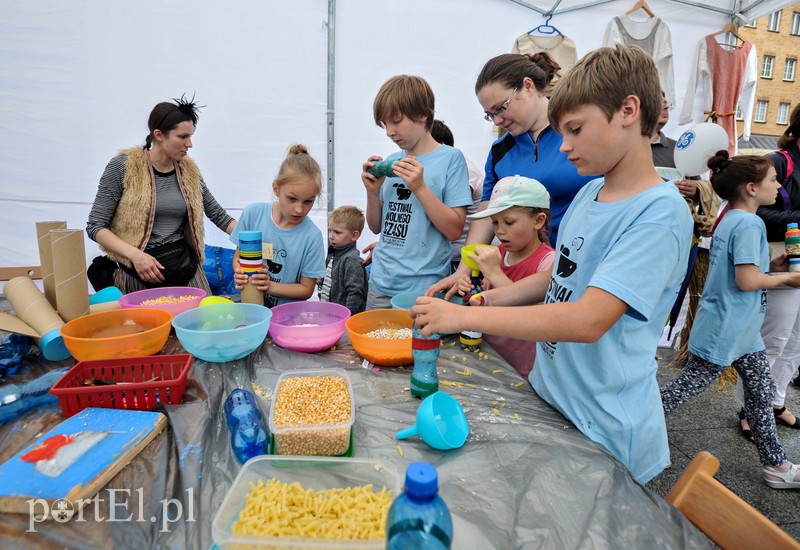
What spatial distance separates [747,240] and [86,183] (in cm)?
475

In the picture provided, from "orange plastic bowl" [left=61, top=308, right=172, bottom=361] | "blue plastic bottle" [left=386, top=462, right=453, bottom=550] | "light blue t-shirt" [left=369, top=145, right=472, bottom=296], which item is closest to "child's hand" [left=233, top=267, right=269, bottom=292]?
"orange plastic bowl" [left=61, top=308, right=172, bottom=361]

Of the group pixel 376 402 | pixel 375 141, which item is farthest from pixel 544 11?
pixel 376 402

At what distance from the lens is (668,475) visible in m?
2.40

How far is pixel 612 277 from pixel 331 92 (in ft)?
11.0

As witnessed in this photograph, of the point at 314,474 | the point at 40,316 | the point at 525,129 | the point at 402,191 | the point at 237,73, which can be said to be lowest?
the point at 314,474

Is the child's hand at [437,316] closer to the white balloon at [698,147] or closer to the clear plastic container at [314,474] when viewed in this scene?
the clear plastic container at [314,474]

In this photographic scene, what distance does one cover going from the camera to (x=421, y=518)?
561mm

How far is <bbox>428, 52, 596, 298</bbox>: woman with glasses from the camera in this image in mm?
1806

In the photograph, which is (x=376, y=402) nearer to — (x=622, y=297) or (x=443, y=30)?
(x=622, y=297)

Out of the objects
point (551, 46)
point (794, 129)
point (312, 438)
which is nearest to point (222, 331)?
point (312, 438)

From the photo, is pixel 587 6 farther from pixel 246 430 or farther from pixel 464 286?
pixel 246 430

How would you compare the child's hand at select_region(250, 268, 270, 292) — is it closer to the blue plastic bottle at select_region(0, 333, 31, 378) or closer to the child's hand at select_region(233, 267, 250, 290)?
the child's hand at select_region(233, 267, 250, 290)

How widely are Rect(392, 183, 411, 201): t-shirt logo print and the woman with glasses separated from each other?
0.36m

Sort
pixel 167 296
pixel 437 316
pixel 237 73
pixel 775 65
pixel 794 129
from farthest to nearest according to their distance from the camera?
pixel 775 65 < pixel 237 73 < pixel 794 129 < pixel 167 296 < pixel 437 316
